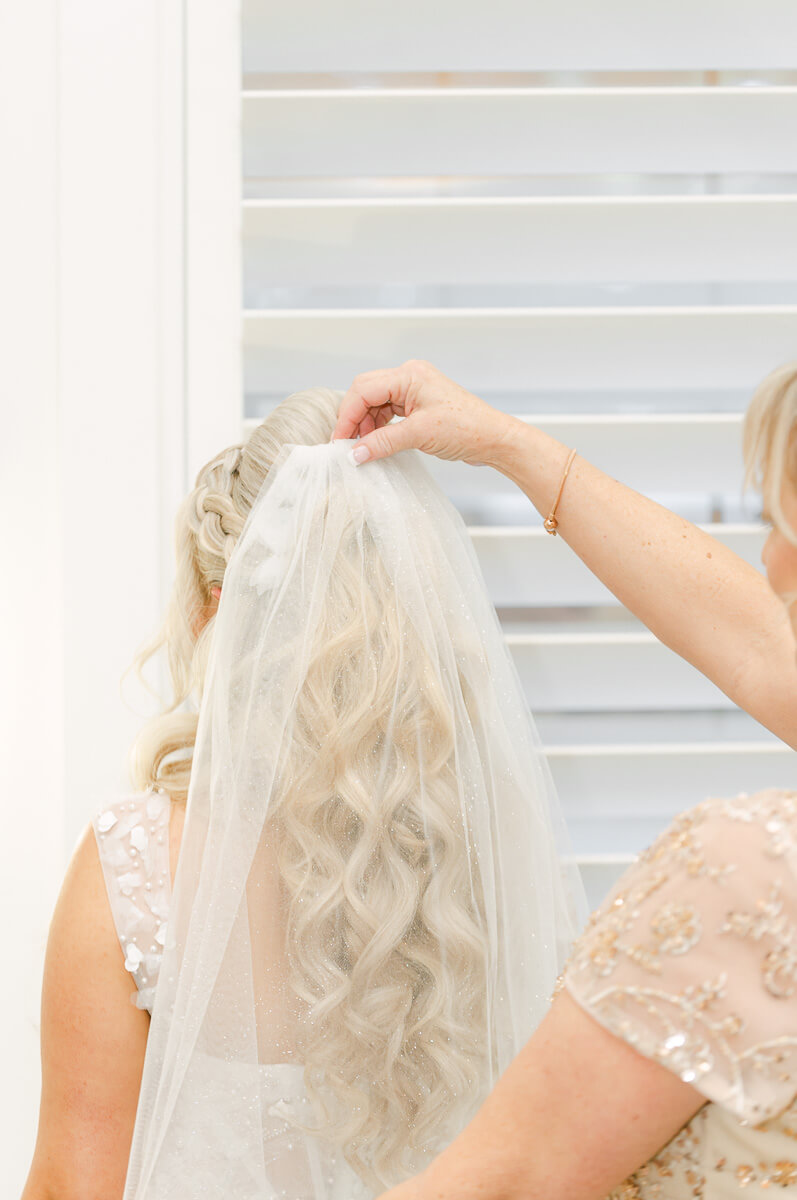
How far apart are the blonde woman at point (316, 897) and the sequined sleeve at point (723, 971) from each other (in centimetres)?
36

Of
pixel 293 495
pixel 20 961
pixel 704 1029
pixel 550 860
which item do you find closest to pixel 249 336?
pixel 293 495

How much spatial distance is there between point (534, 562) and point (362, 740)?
0.44m

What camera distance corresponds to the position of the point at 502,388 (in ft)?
4.01

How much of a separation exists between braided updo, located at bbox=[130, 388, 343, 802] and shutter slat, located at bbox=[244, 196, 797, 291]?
26 centimetres

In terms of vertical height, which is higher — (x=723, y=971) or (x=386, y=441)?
(x=386, y=441)

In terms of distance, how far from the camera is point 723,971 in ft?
1.77

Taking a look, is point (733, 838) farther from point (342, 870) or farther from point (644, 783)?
point (644, 783)

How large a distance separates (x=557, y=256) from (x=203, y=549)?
1.91 ft

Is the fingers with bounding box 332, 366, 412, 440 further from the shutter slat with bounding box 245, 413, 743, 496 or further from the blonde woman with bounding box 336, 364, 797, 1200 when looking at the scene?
the blonde woman with bounding box 336, 364, 797, 1200

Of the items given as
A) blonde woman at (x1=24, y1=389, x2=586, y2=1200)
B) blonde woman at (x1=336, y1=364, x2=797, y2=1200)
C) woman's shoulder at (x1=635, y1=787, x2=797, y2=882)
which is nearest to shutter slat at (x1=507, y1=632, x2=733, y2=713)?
blonde woman at (x1=24, y1=389, x2=586, y2=1200)

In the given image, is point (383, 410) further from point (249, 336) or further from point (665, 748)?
point (665, 748)

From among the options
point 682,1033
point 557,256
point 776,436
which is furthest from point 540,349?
point 682,1033

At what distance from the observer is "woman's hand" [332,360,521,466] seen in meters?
1.00

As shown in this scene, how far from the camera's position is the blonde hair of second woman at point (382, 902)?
2.88 feet
